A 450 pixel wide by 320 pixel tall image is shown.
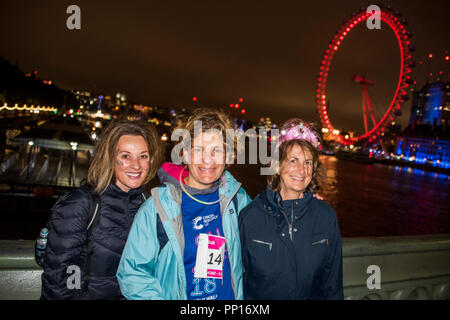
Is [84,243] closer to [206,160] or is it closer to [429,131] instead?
[206,160]

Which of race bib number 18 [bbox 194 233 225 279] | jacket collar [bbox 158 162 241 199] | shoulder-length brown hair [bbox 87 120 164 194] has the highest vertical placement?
shoulder-length brown hair [bbox 87 120 164 194]

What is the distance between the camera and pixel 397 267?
120 inches

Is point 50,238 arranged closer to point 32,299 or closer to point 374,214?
point 32,299

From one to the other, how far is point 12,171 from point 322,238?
39.0 ft

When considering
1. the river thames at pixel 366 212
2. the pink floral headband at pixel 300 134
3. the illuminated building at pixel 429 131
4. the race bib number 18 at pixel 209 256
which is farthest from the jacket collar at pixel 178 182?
the illuminated building at pixel 429 131

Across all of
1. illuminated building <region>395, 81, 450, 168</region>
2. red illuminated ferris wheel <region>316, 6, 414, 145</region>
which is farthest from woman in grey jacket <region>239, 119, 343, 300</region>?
illuminated building <region>395, 81, 450, 168</region>

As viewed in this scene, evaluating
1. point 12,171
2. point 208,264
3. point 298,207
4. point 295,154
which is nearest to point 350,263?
point 298,207

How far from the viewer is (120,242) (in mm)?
2430

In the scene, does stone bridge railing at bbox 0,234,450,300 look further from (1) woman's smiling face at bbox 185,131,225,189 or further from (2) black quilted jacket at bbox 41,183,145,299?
(1) woman's smiling face at bbox 185,131,225,189

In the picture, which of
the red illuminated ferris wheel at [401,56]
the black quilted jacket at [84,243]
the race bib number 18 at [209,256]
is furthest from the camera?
the red illuminated ferris wheel at [401,56]

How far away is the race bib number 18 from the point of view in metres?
2.35

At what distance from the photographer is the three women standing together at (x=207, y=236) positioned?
88.0 inches

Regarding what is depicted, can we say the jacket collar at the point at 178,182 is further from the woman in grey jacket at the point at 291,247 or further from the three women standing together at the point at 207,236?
the woman in grey jacket at the point at 291,247

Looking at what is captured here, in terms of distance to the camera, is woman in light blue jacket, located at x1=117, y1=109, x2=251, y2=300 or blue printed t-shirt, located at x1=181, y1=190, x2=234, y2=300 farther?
blue printed t-shirt, located at x1=181, y1=190, x2=234, y2=300
